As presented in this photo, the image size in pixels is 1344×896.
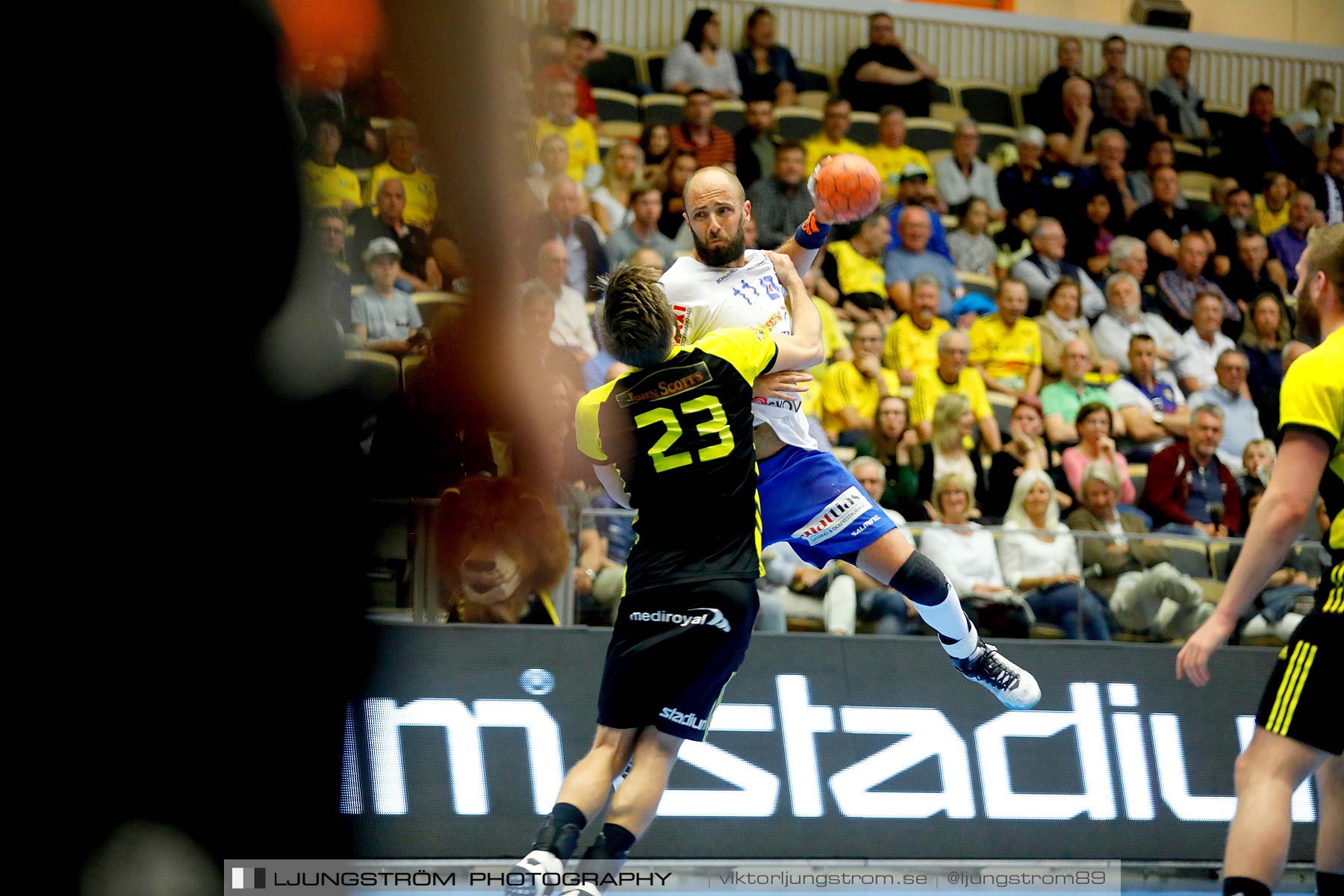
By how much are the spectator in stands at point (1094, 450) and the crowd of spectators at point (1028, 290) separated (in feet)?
0.07

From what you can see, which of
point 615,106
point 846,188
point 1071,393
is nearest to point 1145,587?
point 1071,393

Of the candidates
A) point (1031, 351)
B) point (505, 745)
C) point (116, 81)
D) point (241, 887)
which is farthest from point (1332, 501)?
point (1031, 351)

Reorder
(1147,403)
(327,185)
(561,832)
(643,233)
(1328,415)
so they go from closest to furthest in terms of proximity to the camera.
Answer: (327,185) → (1328,415) → (561,832) → (643,233) → (1147,403)

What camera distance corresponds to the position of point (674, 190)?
12.1 metres

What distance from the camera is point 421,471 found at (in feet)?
3.26

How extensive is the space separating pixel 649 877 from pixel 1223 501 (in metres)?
5.59

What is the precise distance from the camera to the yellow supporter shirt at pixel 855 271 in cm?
1220

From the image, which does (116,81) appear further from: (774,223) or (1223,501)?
(774,223)

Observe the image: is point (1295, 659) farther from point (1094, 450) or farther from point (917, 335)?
point (917, 335)

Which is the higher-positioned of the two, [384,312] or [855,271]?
[384,312]

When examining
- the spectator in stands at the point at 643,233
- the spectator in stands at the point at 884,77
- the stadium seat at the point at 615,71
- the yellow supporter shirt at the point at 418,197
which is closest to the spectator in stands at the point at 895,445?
the spectator in stands at the point at 643,233

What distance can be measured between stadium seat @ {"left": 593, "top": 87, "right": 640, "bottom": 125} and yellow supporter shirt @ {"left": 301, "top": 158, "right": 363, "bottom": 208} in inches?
493

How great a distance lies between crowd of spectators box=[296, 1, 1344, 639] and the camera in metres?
8.48

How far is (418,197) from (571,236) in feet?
13.9
